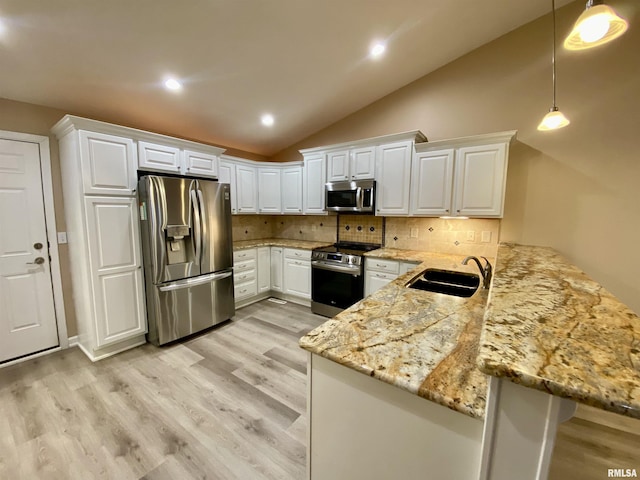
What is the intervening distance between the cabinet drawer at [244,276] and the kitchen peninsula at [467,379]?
267 centimetres

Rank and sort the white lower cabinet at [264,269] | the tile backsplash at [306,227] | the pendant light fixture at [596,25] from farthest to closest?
the tile backsplash at [306,227] → the white lower cabinet at [264,269] → the pendant light fixture at [596,25]

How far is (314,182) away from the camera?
382cm

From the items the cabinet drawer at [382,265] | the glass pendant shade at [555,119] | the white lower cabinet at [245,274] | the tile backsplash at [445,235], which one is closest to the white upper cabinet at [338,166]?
the tile backsplash at [445,235]

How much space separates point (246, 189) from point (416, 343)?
3555mm

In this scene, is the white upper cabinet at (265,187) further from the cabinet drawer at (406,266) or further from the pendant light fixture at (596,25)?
the pendant light fixture at (596,25)

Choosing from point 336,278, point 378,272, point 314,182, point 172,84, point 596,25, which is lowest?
point 336,278

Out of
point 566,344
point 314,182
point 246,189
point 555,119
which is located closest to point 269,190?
point 246,189

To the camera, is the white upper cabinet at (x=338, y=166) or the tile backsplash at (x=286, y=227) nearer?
the white upper cabinet at (x=338, y=166)

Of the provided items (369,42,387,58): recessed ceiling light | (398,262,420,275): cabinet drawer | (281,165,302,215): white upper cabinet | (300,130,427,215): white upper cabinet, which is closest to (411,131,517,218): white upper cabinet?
(300,130,427,215): white upper cabinet

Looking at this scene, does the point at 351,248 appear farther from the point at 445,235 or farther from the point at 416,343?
the point at 416,343

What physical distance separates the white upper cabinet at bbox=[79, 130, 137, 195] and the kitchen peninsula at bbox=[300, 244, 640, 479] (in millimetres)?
2530

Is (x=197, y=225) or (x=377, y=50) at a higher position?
(x=377, y=50)

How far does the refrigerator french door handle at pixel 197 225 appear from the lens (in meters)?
2.79

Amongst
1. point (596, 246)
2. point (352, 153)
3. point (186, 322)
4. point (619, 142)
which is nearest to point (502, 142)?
point (619, 142)
